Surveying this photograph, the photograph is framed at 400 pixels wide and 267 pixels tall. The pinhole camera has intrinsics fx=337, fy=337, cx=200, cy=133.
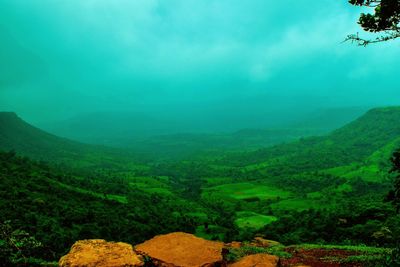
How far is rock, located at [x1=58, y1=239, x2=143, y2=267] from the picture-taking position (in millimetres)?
14500

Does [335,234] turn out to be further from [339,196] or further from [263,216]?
[339,196]

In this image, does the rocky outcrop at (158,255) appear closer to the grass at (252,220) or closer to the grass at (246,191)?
the grass at (252,220)

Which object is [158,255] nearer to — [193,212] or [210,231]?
[210,231]

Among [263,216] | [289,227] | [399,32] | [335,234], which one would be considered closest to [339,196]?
[263,216]

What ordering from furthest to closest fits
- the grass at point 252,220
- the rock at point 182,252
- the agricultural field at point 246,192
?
the agricultural field at point 246,192 < the grass at point 252,220 < the rock at point 182,252

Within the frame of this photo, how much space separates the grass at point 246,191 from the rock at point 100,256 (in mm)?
146407

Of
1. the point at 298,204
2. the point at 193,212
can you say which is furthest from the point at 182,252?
the point at 298,204


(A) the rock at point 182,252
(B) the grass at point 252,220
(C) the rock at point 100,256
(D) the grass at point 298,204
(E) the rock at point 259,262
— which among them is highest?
(C) the rock at point 100,256

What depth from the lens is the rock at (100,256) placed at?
14500 millimetres

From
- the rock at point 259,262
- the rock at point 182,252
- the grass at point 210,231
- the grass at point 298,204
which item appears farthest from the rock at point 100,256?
the grass at point 298,204

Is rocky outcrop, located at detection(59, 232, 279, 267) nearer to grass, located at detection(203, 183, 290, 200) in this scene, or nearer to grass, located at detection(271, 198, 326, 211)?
grass, located at detection(271, 198, 326, 211)

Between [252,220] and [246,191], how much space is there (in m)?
67.5

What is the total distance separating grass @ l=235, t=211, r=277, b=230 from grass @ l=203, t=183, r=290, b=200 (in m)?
38.4

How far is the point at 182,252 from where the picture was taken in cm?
1823
